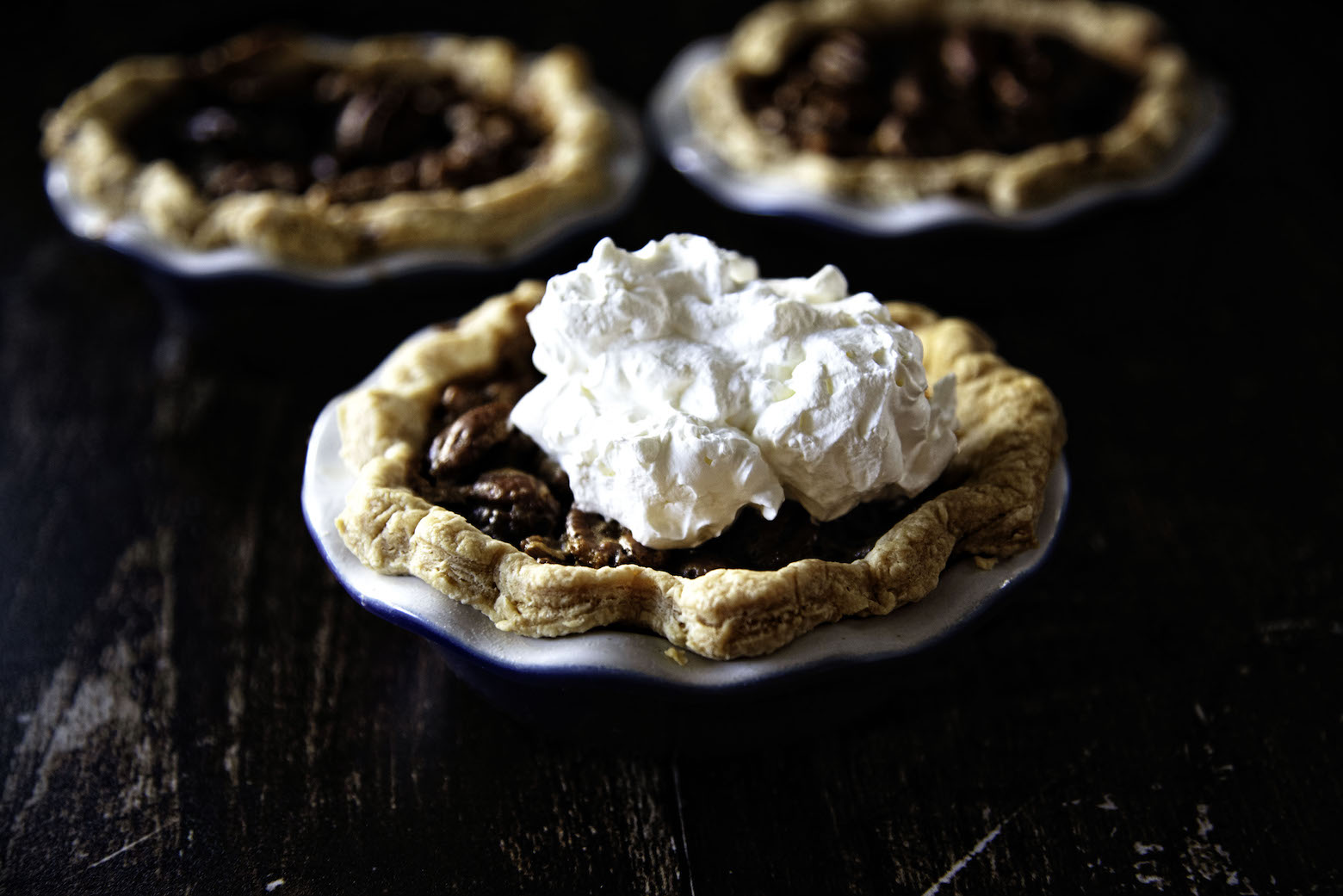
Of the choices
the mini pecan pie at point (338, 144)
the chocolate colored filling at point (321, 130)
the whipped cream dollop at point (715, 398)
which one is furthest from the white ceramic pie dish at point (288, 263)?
the whipped cream dollop at point (715, 398)

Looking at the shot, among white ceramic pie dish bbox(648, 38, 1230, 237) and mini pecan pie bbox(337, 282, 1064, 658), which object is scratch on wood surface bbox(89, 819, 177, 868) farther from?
white ceramic pie dish bbox(648, 38, 1230, 237)

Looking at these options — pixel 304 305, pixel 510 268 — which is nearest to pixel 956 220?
pixel 510 268

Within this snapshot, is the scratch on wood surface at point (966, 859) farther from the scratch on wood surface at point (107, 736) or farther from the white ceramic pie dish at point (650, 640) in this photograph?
the scratch on wood surface at point (107, 736)

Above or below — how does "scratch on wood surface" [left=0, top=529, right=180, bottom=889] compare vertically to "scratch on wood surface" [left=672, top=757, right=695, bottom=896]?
above

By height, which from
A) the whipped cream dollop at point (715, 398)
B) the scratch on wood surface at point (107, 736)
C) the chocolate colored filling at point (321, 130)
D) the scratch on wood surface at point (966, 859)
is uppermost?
the whipped cream dollop at point (715, 398)

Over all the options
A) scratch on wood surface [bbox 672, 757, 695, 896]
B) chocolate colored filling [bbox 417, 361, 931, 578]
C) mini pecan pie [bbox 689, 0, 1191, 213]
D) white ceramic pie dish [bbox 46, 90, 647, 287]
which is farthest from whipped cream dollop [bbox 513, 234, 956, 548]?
mini pecan pie [bbox 689, 0, 1191, 213]

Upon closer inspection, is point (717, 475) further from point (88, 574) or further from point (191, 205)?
point (191, 205)
